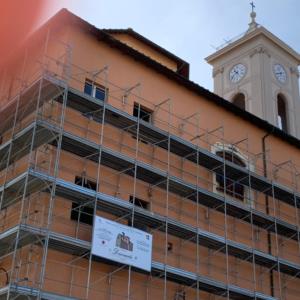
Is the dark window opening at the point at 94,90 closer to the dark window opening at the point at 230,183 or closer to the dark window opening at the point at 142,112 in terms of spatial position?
the dark window opening at the point at 142,112

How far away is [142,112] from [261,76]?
16046 millimetres

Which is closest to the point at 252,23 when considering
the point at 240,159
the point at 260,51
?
the point at 260,51

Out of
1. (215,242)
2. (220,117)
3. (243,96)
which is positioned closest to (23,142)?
(215,242)

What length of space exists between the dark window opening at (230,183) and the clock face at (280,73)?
14923mm

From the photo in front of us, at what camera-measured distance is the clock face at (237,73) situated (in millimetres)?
36750

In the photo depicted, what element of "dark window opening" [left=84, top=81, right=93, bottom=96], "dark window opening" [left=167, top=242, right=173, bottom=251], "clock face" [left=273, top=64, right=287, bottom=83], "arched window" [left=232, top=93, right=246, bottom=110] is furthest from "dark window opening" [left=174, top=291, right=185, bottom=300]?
"clock face" [left=273, top=64, right=287, bottom=83]

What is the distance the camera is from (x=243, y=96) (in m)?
36.2

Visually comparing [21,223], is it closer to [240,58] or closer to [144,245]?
[144,245]

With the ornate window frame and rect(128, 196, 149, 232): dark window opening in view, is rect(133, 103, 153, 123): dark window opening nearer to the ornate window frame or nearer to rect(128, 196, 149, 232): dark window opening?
the ornate window frame

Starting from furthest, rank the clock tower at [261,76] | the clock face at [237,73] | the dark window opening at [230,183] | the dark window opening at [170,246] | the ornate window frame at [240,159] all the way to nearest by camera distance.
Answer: the clock face at [237,73], the clock tower at [261,76], the dark window opening at [230,183], the ornate window frame at [240,159], the dark window opening at [170,246]

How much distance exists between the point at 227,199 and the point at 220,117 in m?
3.90

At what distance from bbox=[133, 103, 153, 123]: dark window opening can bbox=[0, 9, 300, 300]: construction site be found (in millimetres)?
49

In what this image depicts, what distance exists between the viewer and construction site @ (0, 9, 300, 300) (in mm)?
16516

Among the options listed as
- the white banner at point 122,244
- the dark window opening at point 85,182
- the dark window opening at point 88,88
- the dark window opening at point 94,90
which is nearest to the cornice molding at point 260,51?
the dark window opening at point 94,90
